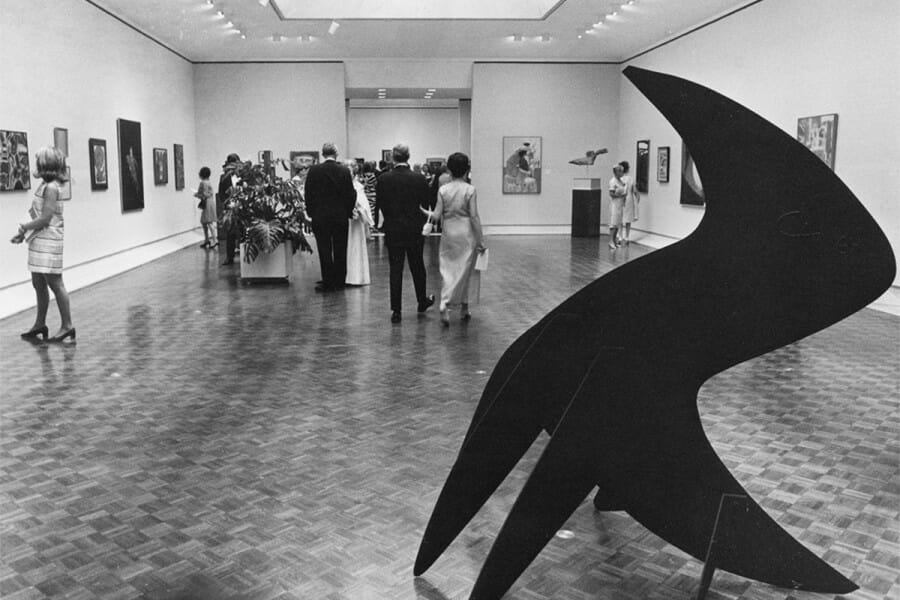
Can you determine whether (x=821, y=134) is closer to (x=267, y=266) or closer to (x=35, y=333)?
(x=267, y=266)

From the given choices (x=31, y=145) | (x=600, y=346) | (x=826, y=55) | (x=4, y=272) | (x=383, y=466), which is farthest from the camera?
(x=826, y=55)

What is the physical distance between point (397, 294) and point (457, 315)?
2.52ft

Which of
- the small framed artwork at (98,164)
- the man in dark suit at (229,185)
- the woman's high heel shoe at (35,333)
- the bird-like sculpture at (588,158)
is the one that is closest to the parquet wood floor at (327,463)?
the woman's high heel shoe at (35,333)

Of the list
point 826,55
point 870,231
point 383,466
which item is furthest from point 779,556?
point 826,55

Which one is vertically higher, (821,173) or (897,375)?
(821,173)

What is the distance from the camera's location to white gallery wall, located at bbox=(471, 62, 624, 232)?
24016 mm

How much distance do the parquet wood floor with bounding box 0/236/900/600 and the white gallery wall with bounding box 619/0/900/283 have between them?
3308 mm

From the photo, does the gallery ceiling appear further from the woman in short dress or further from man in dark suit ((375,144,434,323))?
the woman in short dress

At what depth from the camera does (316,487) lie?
4453mm

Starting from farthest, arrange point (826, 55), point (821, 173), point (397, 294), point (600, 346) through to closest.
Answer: point (826, 55) < point (397, 294) < point (600, 346) < point (821, 173)

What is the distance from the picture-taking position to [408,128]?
34.4 meters

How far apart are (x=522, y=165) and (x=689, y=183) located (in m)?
6.81

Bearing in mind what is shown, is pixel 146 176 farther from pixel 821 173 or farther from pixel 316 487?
pixel 821 173

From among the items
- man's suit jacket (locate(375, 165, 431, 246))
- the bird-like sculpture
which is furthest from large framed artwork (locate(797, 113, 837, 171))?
the bird-like sculpture
